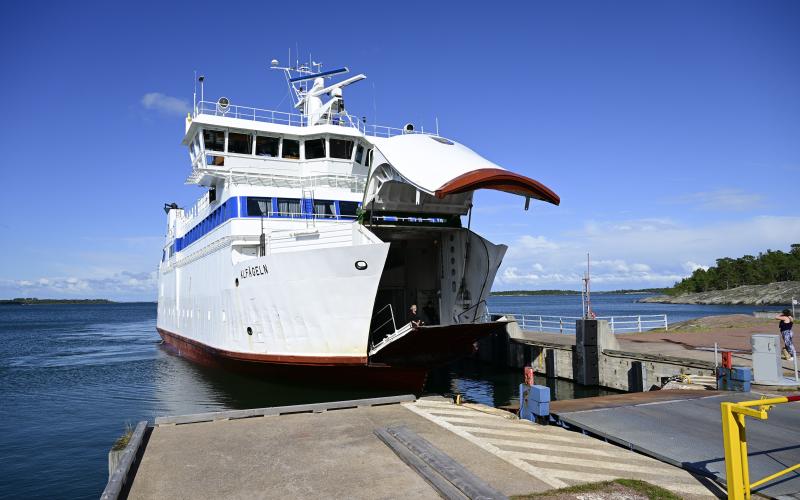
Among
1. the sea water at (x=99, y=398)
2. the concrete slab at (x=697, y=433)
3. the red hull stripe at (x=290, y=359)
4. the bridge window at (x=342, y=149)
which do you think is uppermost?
the bridge window at (x=342, y=149)

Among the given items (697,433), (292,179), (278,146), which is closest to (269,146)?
(278,146)

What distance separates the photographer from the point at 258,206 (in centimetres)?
1792

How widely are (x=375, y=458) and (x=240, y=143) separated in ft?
51.3

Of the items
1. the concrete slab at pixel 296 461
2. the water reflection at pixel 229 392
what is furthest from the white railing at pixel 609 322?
the concrete slab at pixel 296 461

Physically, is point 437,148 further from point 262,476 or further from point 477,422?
point 262,476

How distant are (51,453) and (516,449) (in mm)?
11846

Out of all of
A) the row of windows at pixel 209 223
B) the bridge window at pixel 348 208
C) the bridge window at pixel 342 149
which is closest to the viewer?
the row of windows at pixel 209 223

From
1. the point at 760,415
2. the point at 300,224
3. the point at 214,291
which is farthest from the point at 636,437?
the point at 214,291

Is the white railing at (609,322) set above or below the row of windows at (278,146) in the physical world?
below

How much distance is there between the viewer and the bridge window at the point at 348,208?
18.5m

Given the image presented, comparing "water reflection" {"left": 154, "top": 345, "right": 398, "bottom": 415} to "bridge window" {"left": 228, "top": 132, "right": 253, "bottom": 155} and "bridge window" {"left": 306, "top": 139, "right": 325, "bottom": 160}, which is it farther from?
"bridge window" {"left": 306, "top": 139, "right": 325, "bottom": 160}

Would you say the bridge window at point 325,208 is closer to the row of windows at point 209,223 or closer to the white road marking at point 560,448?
the row of windows at point 209,223

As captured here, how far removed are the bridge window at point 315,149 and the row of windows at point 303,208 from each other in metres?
2.47

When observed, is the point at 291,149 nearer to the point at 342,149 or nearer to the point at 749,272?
the point at 342,149
